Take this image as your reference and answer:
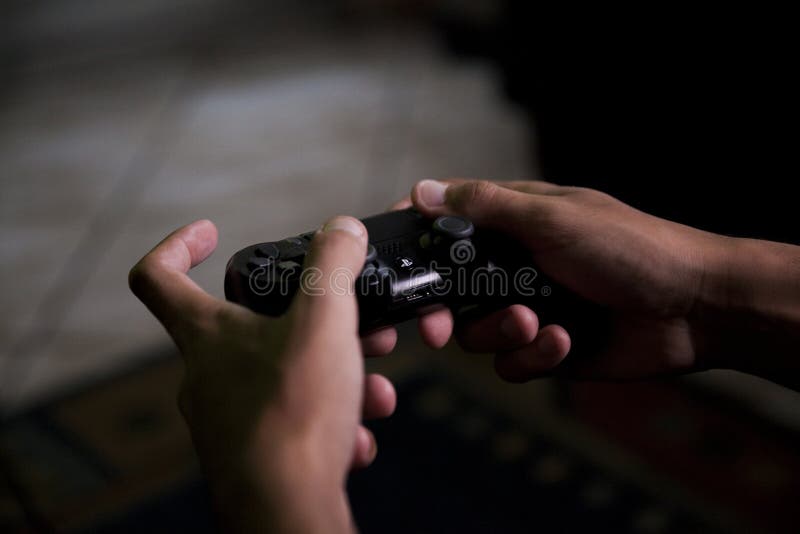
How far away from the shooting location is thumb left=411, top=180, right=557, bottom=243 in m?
0.64

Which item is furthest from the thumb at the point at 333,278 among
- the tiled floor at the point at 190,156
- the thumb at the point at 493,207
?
the tiled floor at the point at 190,156

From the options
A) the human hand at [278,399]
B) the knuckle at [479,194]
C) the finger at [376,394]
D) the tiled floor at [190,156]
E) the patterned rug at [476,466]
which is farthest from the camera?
the tiled floor at [190,156]

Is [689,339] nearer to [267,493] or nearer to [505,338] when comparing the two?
[505,338]

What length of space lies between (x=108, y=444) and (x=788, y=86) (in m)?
1.03

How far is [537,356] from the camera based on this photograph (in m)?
0.69

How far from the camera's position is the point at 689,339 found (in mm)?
722

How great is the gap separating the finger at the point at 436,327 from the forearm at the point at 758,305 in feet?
0.74

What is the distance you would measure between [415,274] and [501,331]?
124mm

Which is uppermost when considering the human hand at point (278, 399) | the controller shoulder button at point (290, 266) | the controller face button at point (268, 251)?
the controller face button at point (268, 251)

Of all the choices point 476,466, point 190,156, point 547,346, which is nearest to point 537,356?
point 547,346

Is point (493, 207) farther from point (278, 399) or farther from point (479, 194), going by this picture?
point (278, 399)

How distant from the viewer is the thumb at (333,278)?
0.45 meters

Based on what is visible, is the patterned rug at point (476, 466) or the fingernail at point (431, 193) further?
the patterned rug at point (476, 466)

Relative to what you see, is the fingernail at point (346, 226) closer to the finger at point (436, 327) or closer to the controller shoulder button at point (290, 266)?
the controller shoulder button at point (290, 266)
